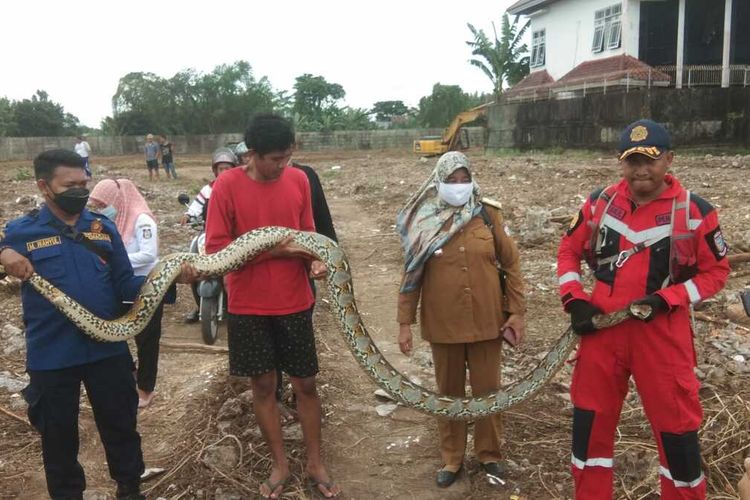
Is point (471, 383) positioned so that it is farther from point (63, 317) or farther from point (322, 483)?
point (63, 317)

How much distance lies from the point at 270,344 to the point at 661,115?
23444 mm

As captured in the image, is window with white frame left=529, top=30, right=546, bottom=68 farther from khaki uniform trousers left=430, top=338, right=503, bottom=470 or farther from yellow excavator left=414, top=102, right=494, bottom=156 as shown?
khaki uniform trousers left=430, top=338, right=503, bottom=470

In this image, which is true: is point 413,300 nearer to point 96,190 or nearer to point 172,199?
point 96,190

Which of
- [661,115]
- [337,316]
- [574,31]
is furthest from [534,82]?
[337,316]

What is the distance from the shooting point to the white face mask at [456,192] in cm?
382

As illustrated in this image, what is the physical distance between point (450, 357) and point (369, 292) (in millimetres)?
4778

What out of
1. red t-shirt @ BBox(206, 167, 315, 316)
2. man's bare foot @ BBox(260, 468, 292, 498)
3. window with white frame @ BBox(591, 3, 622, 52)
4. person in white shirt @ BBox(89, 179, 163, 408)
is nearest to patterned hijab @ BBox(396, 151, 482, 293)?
red t-shirt @ BBox(206, 167, 315, 316)

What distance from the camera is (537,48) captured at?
1361 inches

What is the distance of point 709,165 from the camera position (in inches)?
675

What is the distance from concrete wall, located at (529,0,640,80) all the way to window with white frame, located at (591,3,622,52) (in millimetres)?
204

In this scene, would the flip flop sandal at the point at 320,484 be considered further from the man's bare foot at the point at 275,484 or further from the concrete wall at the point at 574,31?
the concrete wall at the point at 574,31

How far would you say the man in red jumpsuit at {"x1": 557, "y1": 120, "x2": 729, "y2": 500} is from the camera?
3.14m

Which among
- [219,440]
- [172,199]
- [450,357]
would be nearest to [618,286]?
[450,357]

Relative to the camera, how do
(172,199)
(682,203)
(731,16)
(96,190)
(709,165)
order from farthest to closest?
1. (731,16)
2. (172,199)
3. (709,165)
4. (96,190)
5. (682,203)
